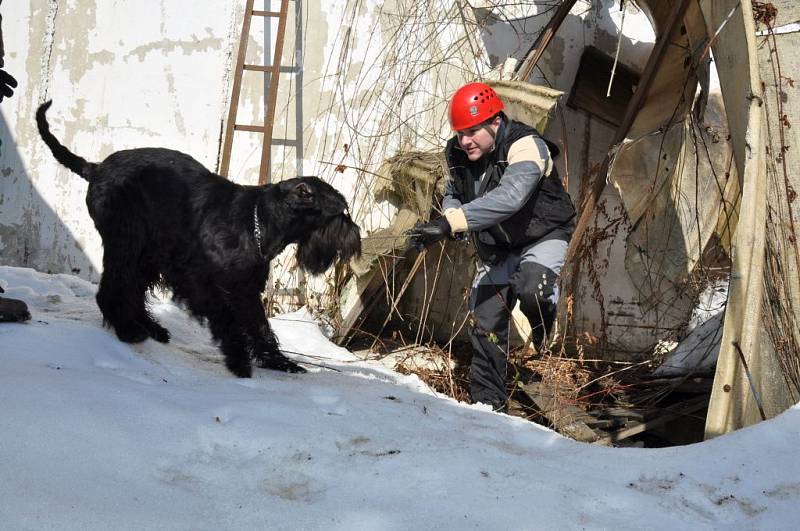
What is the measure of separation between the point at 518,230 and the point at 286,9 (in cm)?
263

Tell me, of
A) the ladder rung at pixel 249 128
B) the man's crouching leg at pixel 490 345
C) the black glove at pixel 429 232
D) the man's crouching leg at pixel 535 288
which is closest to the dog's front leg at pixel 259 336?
the black glove at pixel 429 232

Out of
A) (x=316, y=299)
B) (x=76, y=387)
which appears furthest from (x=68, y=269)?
(x=76, y=387)

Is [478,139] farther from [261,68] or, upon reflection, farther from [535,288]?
[261,68]

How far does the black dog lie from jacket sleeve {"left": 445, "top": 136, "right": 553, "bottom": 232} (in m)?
0.55

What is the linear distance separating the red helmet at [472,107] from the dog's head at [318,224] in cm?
72

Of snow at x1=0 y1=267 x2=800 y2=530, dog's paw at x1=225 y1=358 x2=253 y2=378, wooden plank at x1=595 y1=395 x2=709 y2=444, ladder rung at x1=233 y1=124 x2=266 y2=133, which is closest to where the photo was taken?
snow at x1=0 y1=267 x2=800 y2=530

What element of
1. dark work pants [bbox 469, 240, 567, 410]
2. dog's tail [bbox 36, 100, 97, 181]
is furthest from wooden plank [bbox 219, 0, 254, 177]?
dark work pants [bbox 469, 240, 567, 410]

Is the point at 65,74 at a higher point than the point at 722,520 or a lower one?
higher

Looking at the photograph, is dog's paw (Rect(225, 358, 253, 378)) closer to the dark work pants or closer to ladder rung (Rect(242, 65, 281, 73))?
the dark work pants

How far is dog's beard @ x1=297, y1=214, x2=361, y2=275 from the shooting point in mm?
3623

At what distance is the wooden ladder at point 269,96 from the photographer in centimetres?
526

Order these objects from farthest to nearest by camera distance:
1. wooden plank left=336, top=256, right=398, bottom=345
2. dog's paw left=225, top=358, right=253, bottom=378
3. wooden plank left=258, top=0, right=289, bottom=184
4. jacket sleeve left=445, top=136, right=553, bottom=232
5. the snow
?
wooden plank left=258, top=0, right=289, bottom=184, wooden plank left=336, top=256, right=398, bottom=345, jacket sleeve left=445, top=136, right=553, bottom=232, dog's paw left=225, top=358, right=253, bottom=378, the snow

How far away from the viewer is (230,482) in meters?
2.25

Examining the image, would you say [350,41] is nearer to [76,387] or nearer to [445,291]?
[445,291]
